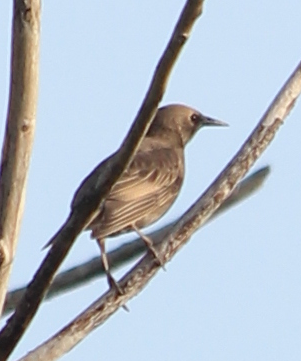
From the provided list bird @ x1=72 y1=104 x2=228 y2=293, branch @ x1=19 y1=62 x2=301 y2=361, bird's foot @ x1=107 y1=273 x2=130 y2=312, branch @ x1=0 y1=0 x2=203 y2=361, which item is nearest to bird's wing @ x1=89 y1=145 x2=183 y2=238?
bird @ x1=72 y1=104 x2=228 y2=293

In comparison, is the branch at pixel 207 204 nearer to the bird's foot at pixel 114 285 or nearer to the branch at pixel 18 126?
the bird's foot at pixel 114 285

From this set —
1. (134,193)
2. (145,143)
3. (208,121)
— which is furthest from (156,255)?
(208,121)

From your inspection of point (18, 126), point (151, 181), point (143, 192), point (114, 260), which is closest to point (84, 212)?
point (18, 126)

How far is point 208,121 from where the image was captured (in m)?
11.4

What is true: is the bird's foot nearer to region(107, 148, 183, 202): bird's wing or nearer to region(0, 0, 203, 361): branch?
region(0, 0, 203, 361): branch

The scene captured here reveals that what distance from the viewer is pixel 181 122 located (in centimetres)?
1141

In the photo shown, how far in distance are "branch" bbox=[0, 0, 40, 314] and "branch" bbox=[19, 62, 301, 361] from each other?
0.79m

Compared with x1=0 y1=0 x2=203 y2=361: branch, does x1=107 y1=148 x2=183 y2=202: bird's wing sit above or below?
below

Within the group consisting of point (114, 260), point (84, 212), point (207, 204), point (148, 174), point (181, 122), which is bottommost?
point (181, 122)

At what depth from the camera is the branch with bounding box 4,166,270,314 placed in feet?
20.1

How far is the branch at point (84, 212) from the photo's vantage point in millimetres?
4648

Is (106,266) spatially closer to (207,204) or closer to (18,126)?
(207,204)

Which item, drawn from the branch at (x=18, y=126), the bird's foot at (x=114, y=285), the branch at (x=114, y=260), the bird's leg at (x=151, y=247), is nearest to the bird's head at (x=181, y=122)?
the bird's leg at (x=151, y=247)

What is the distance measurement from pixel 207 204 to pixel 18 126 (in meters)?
1.47
